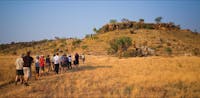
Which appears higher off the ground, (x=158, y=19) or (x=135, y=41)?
(x=158, y=19)

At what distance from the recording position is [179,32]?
259 ft

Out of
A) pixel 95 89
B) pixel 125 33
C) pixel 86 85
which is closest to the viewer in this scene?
pixel 95 89

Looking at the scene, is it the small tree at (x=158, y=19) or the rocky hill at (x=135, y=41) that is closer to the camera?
the rocky hill at (x=135, y=41)

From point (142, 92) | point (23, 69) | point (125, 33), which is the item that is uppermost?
point (125, 33)

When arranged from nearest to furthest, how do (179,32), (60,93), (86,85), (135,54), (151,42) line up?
(60,93), (86,85), (135,54), (151,42), (179,32)

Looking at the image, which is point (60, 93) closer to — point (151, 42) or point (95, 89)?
point (95, 89)

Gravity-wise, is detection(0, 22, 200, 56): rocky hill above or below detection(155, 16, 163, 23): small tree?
below

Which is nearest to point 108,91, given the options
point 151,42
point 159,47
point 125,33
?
point 159,47

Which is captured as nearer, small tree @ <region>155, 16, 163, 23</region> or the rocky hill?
the rocky hill

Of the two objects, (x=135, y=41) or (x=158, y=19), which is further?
(x=158, y=19)

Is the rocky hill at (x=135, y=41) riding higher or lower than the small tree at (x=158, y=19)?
lower

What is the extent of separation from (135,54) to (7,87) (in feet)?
89.0

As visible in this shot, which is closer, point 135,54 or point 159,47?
point 135,54

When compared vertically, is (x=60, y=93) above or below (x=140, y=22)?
below
